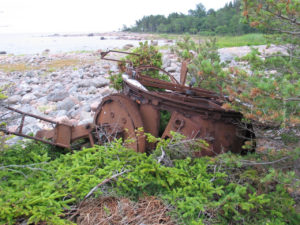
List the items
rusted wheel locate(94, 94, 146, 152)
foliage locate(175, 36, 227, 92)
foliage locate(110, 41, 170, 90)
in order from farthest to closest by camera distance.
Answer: foliage locate(110, 41, 170, 90)
rusted wheel locate(94, 94, 146, 152)
foliage locate(175, 36, 227, 92)

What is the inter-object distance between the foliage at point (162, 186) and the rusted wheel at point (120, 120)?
3.69 ft

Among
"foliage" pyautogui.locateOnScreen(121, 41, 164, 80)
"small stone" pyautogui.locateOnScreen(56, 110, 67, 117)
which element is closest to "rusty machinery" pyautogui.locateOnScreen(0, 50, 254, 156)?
"foliage" pyautogui.locateOnScreen(121, 41, 164, 80)

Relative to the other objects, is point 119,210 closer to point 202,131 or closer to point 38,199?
point 38,199

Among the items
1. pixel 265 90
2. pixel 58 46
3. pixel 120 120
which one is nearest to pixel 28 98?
pixel 120 120

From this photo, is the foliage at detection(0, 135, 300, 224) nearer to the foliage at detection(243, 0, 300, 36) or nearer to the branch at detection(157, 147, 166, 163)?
the branch at detection(157, 147, 166, 163)

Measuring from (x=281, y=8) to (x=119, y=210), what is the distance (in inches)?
107

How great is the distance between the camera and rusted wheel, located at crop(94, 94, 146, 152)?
4.59 meters

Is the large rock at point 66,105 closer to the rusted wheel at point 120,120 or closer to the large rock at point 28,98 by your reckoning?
the large rock at point 28,98

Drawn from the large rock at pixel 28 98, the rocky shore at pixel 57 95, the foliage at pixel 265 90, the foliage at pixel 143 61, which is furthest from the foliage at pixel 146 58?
the large rock at pixel 28 98

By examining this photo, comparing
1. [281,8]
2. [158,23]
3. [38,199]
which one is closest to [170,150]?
[38,199]

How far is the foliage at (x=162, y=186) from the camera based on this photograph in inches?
99.5

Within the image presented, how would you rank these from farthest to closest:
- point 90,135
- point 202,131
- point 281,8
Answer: point 90,135, point 202,131, point 281,8

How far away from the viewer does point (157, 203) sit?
9.21ft

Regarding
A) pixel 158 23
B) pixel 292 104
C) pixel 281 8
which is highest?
pixel 158 23
